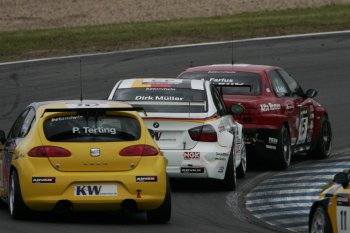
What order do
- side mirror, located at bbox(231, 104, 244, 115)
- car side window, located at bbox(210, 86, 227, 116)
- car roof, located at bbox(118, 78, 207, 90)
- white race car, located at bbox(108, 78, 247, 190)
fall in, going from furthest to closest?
side mirror, located at bbox(231, 104, 244, 115)
car roof, located at bbox(118, 78, 207, 90)
car side window, located at bbox(210, 86, 227, 116)
white race car, located at bbox(108, 78, 247, 190)

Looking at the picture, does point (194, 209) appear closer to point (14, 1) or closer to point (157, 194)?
point (157, 194)

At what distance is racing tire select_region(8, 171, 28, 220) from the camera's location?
1294 centimetres

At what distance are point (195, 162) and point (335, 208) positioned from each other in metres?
4.89

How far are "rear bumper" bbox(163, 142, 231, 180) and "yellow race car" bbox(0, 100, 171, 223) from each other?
2.54 meters

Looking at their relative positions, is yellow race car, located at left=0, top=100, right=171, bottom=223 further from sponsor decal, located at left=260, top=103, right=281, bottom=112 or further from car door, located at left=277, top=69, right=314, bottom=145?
car door, located at left=277, top=69, right=314, bottom=145

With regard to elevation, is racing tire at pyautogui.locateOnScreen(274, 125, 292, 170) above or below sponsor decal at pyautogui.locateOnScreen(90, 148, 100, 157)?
below

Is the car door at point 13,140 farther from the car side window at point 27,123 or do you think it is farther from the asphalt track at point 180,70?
the asphalt track at point 180,70

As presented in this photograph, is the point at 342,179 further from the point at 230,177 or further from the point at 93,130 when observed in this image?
the point at 230,177

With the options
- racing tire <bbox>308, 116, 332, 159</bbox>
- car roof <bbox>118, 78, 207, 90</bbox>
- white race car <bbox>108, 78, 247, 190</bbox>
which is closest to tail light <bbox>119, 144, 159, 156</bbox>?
white race car <bbox>108, 78, 247, 190</bbox>

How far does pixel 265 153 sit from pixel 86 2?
2651cm

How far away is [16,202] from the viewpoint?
13.0 metres

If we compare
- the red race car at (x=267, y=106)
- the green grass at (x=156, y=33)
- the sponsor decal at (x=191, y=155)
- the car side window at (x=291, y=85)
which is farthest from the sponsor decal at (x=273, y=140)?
the green grass at (x=156, y=33)

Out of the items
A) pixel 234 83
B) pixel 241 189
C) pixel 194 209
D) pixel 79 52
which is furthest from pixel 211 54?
pixel 194 209

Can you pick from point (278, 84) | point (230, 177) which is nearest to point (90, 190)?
point (230, 177)
